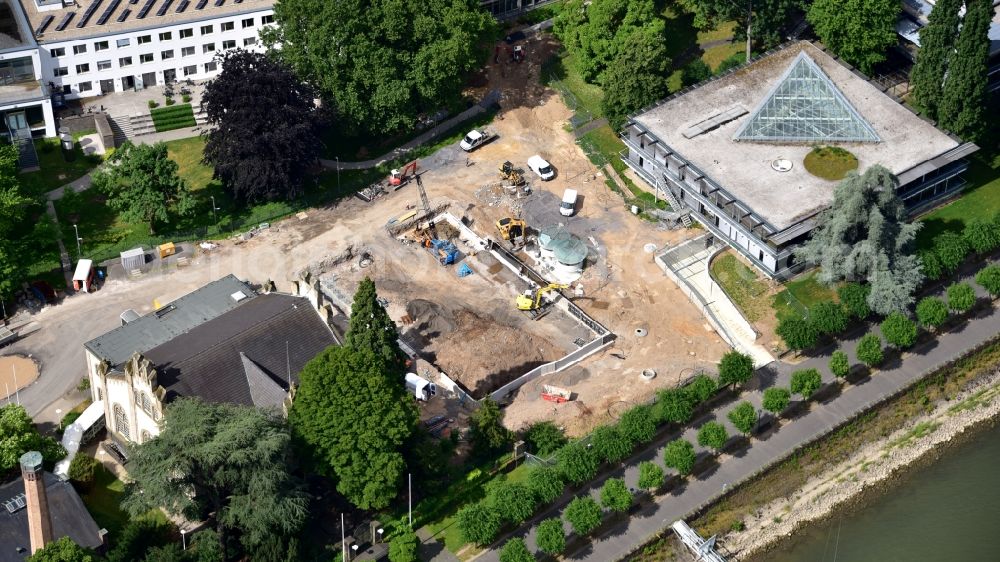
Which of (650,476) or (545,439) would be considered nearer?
(650,476)

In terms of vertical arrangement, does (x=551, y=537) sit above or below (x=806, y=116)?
below

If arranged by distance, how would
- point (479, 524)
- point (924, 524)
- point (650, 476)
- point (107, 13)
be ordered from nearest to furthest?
1. point (479, 524)
2. point (650, 476)
3. point (924, 524)
4. point (107, 13)

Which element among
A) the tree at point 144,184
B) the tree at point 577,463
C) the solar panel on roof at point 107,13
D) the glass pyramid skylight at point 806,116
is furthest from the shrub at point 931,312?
the solar panel on roof at point 107,13

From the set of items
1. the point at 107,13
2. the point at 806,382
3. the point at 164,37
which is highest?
the point at 107,13

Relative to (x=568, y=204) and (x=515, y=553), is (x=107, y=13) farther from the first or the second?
(x=515, y=553)

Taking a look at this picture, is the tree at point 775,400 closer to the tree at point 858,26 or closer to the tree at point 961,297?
the tree at point 961,297

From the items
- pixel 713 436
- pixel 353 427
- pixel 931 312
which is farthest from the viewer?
pixel 931 312

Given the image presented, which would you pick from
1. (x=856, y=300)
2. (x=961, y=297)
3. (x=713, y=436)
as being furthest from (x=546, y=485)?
(x=961, y=297)
